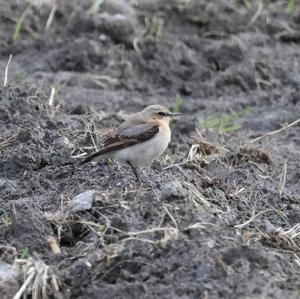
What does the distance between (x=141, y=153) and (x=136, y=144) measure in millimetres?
104

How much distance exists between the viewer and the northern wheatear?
8062mm

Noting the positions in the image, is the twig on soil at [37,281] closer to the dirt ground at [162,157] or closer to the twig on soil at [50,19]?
the dirt ground at [162,157]

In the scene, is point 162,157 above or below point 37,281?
below

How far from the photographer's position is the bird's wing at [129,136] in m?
8.07

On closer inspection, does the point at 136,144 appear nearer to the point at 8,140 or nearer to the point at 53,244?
the point at 8,140

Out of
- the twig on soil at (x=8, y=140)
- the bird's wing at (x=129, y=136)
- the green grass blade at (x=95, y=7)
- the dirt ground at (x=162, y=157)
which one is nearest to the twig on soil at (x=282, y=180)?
the dirt ground at (x=162, y=157)

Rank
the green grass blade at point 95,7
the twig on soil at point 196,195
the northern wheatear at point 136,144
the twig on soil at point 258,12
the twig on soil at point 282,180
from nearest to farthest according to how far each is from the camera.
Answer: the twig on soil at point 196,195 → the northern wheatear at point 136,144 → the twig on soil at point 282,180 → the green grass blade at point 95,7 → the twig on soil at point 258,12

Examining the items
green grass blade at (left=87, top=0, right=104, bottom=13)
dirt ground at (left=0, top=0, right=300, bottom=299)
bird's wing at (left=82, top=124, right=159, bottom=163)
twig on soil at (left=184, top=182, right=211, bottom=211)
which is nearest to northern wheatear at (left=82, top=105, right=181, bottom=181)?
bird's wing at (left=82, top=124, right=159, bottom=163)

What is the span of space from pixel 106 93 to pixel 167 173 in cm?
385

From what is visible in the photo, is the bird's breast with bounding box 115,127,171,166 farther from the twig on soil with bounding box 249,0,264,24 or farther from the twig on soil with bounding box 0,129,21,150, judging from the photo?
the twig on soil with bounding box 249,0,264,24

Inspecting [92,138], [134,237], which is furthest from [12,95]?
[134,237]

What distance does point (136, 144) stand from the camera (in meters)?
8.15

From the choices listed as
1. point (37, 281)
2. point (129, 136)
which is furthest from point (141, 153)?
point (37, 281)

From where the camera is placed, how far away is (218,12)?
13891mm
